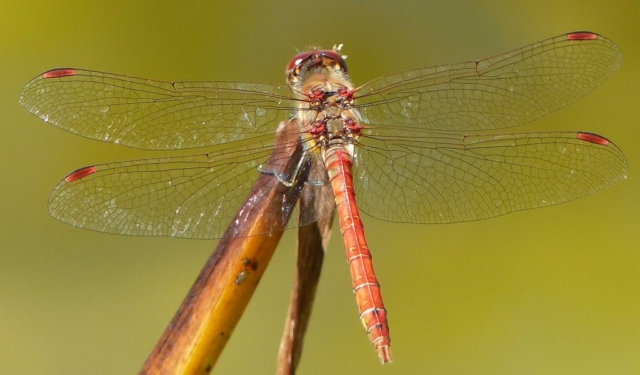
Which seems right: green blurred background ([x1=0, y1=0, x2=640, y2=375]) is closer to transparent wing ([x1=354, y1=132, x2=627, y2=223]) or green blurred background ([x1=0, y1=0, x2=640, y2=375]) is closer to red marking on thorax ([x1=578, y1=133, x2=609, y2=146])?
transparent wing ([x1=354, y1=132, x2=627, y2=223])

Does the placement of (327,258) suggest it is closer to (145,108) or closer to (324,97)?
(324,97)

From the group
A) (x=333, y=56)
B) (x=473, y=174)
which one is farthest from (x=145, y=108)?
(x=473, y=174)

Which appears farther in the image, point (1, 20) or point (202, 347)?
point (1, 20)

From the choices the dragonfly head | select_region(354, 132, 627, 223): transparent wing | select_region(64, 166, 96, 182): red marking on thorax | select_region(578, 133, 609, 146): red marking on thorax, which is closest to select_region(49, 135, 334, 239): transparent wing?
select_region(64, 166, 96, 182): red marking on thorax

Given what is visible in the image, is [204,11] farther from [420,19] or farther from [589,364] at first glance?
[589,364]

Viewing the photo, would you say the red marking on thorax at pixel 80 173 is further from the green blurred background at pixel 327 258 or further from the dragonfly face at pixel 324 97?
the green blurred background at pixel 327 258

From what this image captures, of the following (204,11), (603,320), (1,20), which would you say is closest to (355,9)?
(204,11)

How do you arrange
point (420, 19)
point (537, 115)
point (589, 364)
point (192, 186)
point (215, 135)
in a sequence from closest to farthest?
1. point (192, 186)
2. point (215, 135)
3. point (537, 115)
4. point (589, 364)
5. point (420, 19)
